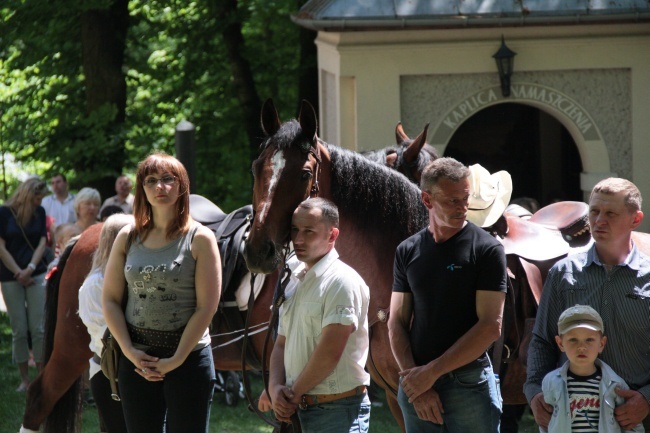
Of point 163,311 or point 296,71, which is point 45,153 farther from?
point 163,311

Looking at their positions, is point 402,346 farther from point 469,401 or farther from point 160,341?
point 160,341

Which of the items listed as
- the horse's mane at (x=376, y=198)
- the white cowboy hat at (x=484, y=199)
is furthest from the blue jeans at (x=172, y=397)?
the white cowboy hat at (x=484, y=199)

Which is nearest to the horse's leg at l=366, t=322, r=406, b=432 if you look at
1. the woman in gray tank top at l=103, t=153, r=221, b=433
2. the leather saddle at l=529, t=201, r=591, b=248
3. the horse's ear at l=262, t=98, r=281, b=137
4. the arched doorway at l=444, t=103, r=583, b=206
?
the woman in gray tank top at l=103, t=153, r=221, b=433

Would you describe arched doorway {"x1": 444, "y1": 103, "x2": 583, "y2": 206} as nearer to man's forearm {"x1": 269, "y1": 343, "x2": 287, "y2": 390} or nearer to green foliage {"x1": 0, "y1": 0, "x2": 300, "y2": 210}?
green foliage {"x1": 0, "y1": 0, "x2": 300, "y2": 210}

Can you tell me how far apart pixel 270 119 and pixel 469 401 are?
76.0 inches

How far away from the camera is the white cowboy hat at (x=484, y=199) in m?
5.46

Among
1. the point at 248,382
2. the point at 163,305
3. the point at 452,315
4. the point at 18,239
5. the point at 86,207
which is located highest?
the point at 452,315

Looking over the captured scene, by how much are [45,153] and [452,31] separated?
5.79 m

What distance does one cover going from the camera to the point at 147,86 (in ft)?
50.7

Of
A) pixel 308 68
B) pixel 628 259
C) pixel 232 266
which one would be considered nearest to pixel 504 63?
pixel 308 68

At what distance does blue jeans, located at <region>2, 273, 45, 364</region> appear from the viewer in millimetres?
9945

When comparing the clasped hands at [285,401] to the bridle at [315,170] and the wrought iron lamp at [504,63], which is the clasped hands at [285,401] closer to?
the bridle at [315,170]

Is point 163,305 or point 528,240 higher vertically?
point 163,305

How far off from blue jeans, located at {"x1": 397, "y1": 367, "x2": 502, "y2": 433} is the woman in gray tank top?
1268 mm
